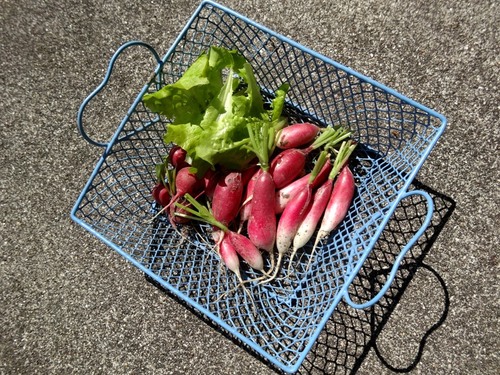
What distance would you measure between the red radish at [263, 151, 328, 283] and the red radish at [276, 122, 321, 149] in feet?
0.22

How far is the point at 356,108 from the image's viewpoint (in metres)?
1.32

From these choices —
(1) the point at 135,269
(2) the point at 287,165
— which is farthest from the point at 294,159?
(1) the point at 135,269

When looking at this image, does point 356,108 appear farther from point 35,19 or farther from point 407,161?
point 35,19

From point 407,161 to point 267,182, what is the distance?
0.33 metres

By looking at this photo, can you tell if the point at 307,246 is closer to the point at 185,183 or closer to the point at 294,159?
the point at 294,159

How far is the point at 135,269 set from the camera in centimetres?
139

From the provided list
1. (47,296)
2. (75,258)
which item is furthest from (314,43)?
(47,296)

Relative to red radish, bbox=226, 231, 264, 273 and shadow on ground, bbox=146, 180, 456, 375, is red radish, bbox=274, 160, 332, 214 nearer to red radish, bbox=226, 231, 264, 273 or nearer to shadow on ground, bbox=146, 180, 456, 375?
red radish, bbox=226, 231, 264, 273

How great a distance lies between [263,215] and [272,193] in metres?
0.06

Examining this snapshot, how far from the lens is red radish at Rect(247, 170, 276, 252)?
3.79 feet

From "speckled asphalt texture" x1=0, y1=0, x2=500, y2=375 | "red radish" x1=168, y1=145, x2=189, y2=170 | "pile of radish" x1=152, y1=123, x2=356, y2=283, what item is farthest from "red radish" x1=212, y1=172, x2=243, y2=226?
"speckled asphalt texture" x1=0, y1=0, x2=500, y2=375

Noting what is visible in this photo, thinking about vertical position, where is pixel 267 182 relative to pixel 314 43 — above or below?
below

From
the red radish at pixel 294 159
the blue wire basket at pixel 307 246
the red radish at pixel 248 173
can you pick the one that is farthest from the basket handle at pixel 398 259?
the red radish at pixel 248 173

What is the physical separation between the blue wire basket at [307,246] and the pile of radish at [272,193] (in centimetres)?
6
